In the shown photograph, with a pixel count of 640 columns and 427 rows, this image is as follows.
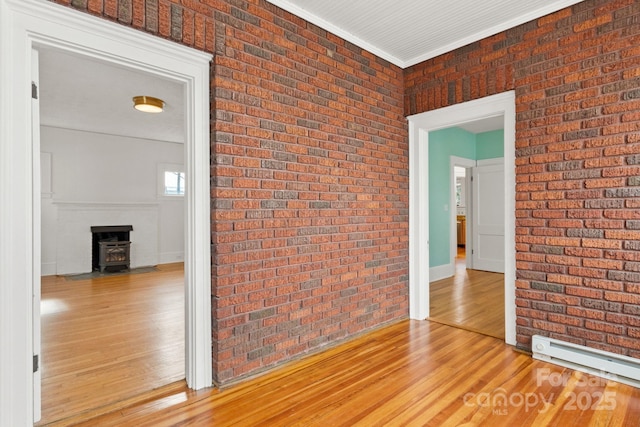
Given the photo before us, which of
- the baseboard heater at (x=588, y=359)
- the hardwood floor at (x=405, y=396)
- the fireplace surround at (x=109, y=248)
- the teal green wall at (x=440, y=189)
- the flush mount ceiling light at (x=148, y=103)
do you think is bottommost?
the hardwood floor at (x=405, y=396)

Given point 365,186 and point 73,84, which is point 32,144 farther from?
point 73,84

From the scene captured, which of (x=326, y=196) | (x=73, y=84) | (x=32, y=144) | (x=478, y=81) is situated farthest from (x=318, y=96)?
(x=73, y=84)

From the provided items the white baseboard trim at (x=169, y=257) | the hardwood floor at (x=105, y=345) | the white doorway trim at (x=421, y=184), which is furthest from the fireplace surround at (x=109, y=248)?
the white doorway trim at (x=421, y=184)

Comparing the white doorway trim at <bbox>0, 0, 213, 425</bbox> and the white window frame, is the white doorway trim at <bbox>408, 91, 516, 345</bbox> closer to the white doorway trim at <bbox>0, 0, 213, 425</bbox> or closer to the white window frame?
the white doorway trim at <bbox>0, 0, 213, 425</bbox>

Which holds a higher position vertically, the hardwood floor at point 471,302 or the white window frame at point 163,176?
the white window frame at point 163,176

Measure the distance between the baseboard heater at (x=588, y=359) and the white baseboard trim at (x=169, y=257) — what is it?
23.5 feet

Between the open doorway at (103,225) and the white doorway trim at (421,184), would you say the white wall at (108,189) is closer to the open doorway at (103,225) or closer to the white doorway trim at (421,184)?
the open doorway at (103,225)

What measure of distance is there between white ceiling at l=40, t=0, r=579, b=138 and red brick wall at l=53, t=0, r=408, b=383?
0.15 metres

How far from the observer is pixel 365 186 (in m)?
3.24

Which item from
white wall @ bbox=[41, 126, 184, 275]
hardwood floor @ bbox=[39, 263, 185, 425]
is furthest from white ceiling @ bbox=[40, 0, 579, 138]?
hardwood floor @ bbox=[39, 263, 185, 425]

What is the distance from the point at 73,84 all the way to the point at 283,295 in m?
3.63

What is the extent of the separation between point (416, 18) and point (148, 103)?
3.37 metres

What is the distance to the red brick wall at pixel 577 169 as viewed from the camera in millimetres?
2344

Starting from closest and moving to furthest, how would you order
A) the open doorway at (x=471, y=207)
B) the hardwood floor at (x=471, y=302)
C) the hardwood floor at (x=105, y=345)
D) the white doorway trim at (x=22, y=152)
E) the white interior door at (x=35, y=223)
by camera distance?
the white doorway trim at (x=22, y=152)
the white interior door at (x=35, y=223)
the hardwood floor at (x=105, y=345)
the hardwood floor at (x=471, y=302)
the open doorway at (x=471, y=207)
